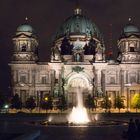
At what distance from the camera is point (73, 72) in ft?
382

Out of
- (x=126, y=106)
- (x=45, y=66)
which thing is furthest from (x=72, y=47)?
(x=126, y=106)

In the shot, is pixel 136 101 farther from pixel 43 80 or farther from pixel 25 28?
pixel 25 28

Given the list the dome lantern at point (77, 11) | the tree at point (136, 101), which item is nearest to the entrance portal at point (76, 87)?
the tree at point (136, 101)

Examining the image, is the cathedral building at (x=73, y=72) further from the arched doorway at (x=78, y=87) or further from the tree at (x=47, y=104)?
the tree at (x=47, y=104)

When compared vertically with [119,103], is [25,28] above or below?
above

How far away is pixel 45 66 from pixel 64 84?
214 inches

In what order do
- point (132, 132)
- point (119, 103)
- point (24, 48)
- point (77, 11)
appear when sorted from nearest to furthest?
point (132, 132) < point (119, 103) < point (24, 48) < point (77, 11)

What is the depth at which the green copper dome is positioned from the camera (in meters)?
130

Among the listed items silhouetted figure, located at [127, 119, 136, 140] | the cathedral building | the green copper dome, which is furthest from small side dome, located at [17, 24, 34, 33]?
silhouetted figure, located at [127, 119, 136, 140]

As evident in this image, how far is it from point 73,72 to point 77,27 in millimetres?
18075

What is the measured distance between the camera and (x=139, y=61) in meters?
119

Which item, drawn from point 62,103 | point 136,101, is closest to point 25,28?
point 62,103

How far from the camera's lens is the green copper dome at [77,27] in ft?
428

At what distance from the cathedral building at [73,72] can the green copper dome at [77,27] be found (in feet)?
36.0
